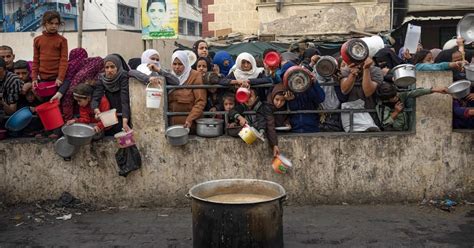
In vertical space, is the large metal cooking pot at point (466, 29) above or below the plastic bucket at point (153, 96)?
above

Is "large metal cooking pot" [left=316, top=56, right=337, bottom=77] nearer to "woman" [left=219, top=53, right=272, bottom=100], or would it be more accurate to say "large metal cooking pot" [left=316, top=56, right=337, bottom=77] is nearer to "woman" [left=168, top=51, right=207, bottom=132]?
"woman" [left=219, top=53, right=272, bottom=100]

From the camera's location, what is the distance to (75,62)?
633cm

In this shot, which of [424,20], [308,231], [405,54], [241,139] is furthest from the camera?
[424,20]

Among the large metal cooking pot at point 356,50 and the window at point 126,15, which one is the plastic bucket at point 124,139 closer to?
the large metal cooking pot at point 356,50

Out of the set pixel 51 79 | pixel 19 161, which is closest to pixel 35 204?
pixel 19 161

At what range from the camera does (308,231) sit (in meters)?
5.13

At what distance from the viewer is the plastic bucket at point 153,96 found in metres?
5.74

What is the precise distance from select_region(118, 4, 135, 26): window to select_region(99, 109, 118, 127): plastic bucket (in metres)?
31.9

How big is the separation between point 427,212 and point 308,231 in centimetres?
154

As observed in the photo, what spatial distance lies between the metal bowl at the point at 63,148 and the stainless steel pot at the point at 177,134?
1191 mm

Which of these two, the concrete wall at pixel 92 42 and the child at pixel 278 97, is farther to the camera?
the concrete wall at pixel 92 42

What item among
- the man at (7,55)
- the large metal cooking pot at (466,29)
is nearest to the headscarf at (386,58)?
the large metal cooking pot at (466,29)

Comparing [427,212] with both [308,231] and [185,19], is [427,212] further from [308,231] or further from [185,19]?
[185,19]

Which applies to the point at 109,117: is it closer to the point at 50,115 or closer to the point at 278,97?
the point at 50,115
